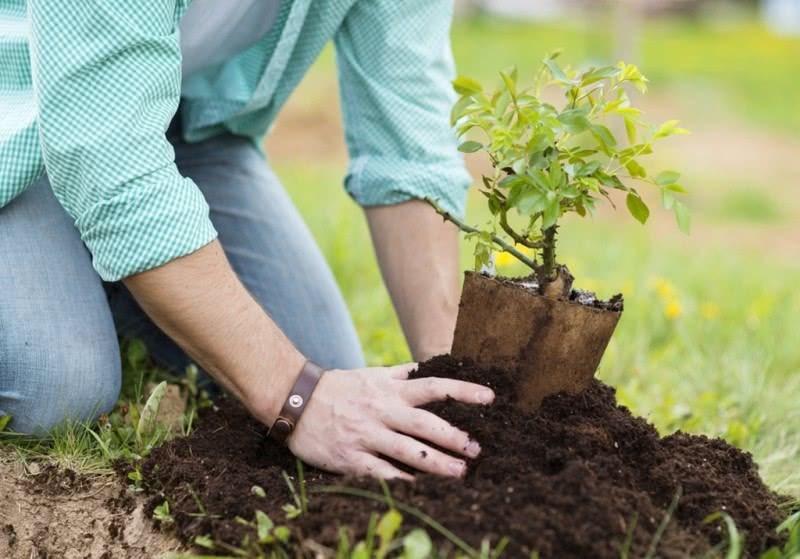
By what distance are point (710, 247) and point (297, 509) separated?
468cm

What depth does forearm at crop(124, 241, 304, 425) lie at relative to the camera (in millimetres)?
1878

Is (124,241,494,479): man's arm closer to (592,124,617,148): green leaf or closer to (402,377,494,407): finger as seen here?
(402,377,494,407): finger

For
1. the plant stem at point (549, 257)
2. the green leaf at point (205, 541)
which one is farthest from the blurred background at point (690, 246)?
the green leaf at point (205, 541)

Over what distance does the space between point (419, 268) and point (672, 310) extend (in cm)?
138

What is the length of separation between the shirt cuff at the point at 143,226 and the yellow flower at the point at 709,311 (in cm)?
244

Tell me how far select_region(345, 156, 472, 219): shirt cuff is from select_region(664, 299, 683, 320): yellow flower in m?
1.26

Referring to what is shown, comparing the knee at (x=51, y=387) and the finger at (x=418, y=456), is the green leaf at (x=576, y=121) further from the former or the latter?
the knee at (x=51, y=387)

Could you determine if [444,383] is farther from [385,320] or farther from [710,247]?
[710,247]

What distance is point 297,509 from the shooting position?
5.52 ft

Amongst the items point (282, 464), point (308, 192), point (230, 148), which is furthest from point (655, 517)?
point (308, 192)

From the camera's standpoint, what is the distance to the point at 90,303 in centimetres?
232

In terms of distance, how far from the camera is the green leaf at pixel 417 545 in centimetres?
145

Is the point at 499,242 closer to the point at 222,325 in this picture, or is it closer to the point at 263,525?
the point at 222,325

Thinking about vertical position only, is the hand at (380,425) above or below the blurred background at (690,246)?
below
